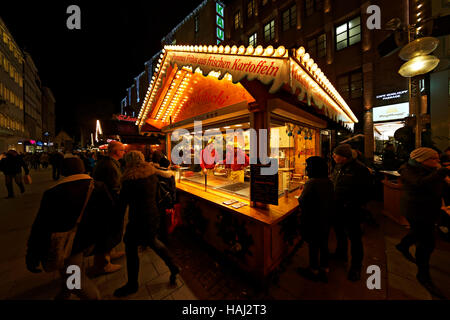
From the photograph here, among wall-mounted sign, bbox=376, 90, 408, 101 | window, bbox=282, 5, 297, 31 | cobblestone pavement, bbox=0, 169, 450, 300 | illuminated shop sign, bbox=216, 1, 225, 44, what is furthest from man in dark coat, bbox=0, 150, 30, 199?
wall-mounted sign, bbox=376, 90, 408, 101

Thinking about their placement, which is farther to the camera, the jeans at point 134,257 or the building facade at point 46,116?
the building facade at point 46,116

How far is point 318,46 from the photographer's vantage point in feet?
41.6

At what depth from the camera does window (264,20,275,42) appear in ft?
48.5

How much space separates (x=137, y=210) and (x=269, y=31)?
19121 millimetres

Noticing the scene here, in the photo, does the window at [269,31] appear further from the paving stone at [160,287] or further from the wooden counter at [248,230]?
the paving stone at [160,287]

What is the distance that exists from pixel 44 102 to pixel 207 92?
65.5 meters

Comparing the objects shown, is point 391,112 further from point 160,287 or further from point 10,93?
point 10,93

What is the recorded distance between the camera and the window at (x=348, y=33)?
36.2 feet

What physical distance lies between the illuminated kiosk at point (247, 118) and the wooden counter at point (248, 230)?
0.02m

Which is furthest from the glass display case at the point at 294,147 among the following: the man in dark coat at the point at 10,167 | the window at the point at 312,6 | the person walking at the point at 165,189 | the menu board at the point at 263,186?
the window at the point at 312,6

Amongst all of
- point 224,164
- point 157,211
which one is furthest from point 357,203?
point 157,211

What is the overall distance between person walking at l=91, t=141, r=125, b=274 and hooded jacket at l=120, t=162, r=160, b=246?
265 mm
